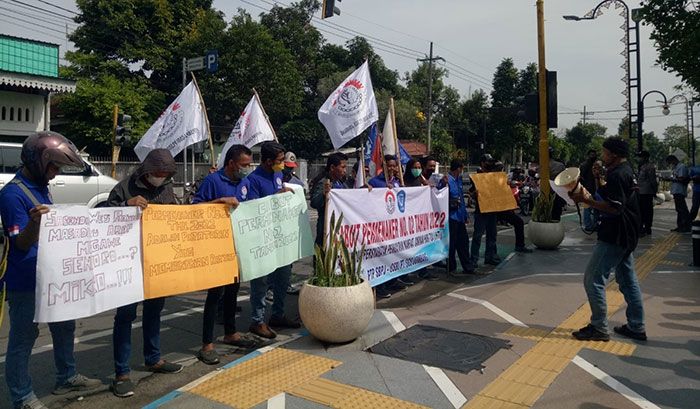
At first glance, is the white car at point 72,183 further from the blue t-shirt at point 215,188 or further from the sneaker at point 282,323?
the blue t-shirt at point 215,188

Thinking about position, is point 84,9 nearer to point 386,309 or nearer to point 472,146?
point 386,309

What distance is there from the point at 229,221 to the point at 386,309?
2279 mm

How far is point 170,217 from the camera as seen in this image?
4.13 m

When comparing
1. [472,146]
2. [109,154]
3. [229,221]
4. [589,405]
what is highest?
[472,146]

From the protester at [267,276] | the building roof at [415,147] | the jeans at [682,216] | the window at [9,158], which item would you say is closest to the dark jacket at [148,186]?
the protester at [267,276]

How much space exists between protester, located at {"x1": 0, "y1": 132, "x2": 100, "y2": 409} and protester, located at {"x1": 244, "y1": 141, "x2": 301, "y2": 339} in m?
1.89

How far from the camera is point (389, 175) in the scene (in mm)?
7340

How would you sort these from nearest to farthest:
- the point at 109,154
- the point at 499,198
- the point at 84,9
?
the point at 499,198
the point at 109,154
the point at 84,9

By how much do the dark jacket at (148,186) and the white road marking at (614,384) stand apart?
366cm

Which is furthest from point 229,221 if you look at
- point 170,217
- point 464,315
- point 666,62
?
point 666,62

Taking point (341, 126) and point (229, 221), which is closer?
point (229, 221)

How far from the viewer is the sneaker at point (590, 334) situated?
4820mm

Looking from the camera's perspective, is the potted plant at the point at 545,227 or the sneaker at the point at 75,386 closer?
the sneaker at the point at 75,386

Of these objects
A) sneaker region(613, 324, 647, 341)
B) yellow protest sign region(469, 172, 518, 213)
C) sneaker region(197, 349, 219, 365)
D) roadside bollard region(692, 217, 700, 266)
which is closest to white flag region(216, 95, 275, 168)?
Result: yellow protest sign region(469, 172, 518, 213)
